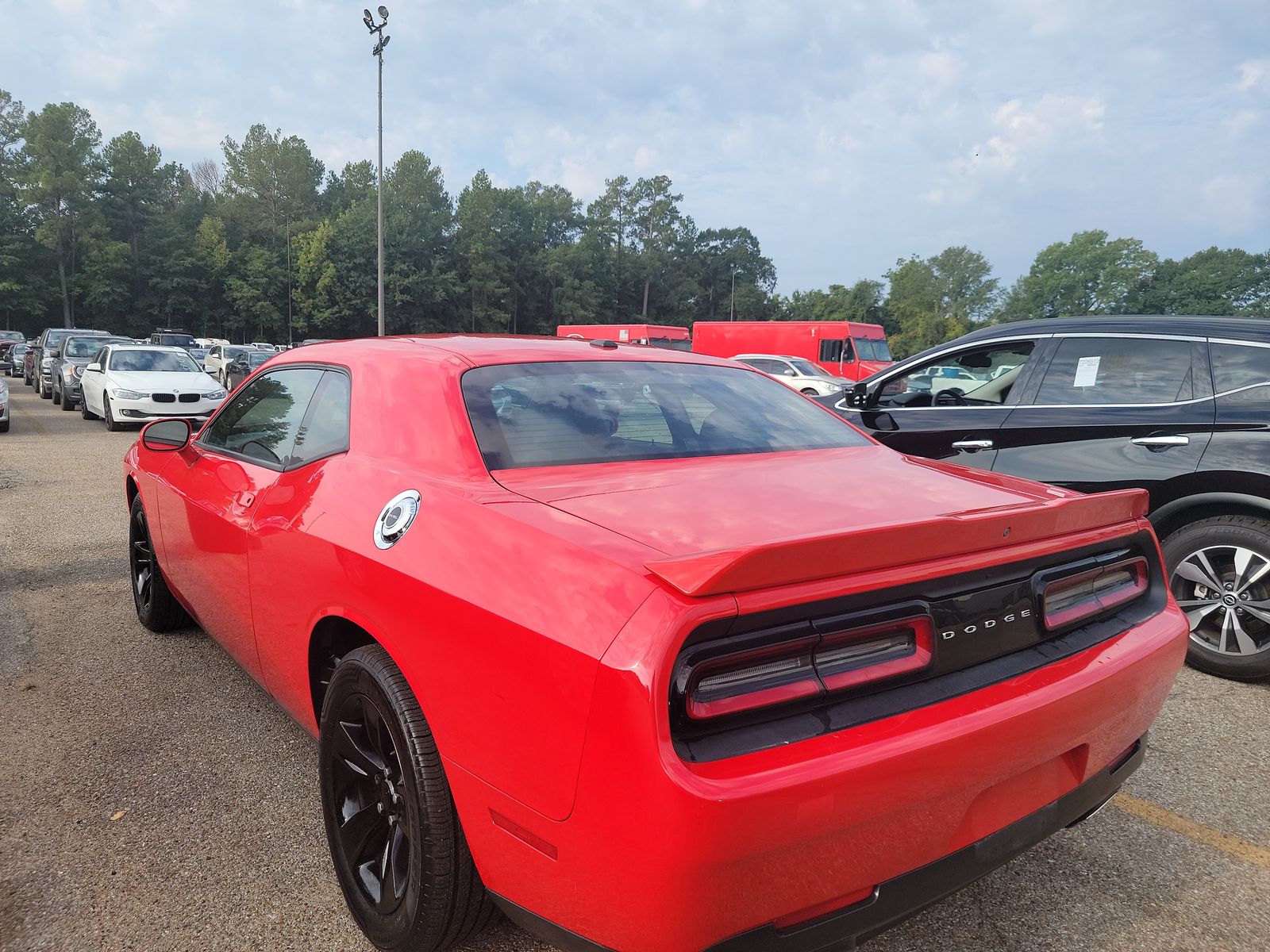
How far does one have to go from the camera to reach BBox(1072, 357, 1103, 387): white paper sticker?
4.50 metres

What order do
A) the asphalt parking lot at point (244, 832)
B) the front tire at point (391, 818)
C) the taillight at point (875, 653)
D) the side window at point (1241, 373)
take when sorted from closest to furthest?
1. the taillight at point (875, 653)
2. the front tire at point (391, 818)
3. the asphalt parking lot at point (244, 832)
4. the side window at point (1241, 373)

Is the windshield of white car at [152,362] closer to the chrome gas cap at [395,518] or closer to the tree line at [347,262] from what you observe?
the chrome gas cap at [395,518]

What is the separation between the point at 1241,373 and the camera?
4016mm

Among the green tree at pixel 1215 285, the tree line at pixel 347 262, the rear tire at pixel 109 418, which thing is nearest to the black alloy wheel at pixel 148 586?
the rear tire at pixel 109 418

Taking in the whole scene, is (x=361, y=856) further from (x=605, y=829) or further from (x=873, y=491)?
(x=873, y=491)

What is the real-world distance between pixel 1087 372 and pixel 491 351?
3.57 meters

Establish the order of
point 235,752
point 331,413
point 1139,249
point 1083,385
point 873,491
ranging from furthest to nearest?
point 1139,249 < point 1083,385 < point 235,752 < point 331,413 < point 873,491

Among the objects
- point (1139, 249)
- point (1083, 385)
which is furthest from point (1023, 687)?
point (1139, 249)

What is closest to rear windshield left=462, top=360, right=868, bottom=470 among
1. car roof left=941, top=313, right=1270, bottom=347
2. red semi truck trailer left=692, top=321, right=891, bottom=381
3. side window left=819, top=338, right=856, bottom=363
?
car roof left=941, top=313, right=1270, bottom=347

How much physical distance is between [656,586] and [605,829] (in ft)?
1.36

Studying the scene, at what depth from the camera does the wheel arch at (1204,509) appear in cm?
381

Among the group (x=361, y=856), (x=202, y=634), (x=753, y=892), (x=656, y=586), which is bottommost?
(x=202, y=634)

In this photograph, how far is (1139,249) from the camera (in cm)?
8375

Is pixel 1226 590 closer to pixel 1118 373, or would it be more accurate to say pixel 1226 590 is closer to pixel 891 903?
pixel 1118 373
